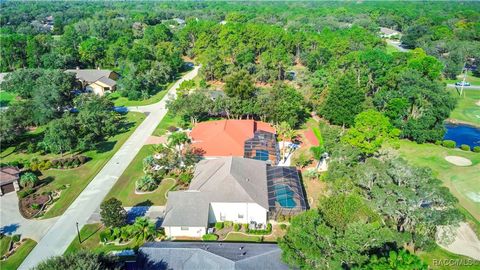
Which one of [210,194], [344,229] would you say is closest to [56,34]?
[210,194]

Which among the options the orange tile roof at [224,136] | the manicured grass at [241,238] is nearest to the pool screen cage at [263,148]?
the orange tile roof at [224,136]

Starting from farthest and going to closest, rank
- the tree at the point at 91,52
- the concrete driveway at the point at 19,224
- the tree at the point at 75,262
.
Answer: the tree at the point at 91,52 → the concrete driveway at the point at 19,224 → the tree at the point at 75,262

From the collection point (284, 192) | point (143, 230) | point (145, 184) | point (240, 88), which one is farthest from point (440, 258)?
point (240, 88)

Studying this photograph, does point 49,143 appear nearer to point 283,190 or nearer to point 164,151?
point 164,151

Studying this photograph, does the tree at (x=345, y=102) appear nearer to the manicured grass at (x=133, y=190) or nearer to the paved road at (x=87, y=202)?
the manicured grass at (x=133, y=190)

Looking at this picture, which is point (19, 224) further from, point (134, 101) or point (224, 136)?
point (134, 101)
